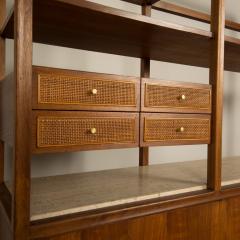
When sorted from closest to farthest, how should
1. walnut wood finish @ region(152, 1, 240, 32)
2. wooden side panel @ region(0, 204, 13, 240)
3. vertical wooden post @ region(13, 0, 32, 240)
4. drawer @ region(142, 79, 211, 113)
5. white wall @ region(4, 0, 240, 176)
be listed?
vertical wooden post @ region(13, 0, 32, 240)
wooden side panel @ region(0, 204, 13, 240)
drawer @ region(142, 79, 211, 113)
white wall @ region(4, 0, 240, 176)
walnut wood finish @ region(152, 1, 240, 32)

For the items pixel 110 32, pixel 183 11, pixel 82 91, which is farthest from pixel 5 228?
pixel 183 11

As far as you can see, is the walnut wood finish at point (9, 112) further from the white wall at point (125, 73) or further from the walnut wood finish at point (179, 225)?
the white wall at point (125, 73)

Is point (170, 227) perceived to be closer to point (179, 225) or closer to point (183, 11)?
point (179, 225)

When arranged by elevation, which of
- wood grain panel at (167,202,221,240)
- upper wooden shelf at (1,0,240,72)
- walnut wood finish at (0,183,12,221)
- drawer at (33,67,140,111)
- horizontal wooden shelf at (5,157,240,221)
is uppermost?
upper wooden shelf at (1,0,240,72)

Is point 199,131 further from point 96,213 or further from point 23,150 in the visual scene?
point 23,150

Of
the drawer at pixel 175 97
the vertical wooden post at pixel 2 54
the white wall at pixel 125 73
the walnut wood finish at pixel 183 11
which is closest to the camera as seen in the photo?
the drawer at pixel 175 97

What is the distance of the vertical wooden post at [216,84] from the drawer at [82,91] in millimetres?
336

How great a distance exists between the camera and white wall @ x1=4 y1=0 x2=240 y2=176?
1418mm

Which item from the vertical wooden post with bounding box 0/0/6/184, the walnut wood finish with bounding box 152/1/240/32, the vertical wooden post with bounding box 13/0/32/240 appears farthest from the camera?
the walnut wood finish with bounding box 152/1/240/32

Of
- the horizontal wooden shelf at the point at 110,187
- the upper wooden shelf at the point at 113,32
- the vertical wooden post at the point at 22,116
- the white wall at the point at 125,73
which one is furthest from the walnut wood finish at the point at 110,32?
the horizontal wooden shelf at the point at 110,187

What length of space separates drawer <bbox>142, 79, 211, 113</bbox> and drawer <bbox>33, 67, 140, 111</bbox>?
0.05 meters

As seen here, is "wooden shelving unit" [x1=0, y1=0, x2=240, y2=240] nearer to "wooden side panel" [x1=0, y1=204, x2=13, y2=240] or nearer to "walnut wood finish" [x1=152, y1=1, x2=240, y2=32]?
"wooden side panel" [x1=0, y1=204, x2=13, y2=240]

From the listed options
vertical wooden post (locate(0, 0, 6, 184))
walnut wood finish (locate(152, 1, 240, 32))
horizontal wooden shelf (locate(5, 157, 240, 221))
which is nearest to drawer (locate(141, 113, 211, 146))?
horizontal wooden shelf (locate(5, 157, 240, 221))

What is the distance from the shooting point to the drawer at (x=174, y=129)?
95 centimetres
